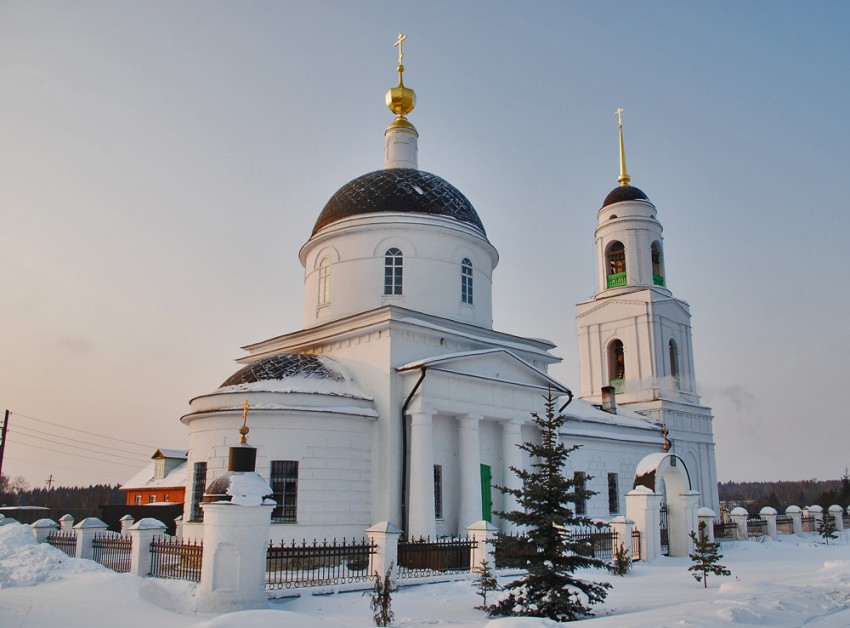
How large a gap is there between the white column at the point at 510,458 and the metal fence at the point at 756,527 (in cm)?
1020

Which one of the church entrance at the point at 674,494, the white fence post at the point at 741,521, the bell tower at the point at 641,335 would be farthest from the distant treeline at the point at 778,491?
the church entrance at the point at 674,494

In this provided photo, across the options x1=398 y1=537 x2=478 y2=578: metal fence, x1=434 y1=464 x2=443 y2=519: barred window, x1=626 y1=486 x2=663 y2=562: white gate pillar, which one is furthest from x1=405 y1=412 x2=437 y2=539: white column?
x1=626 y1=486 x2=663 y2=562: white gate pillar

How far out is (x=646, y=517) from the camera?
17.3 m

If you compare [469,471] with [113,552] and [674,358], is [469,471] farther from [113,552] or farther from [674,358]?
[674,358]

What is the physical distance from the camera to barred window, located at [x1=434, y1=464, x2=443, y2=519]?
58.7ft

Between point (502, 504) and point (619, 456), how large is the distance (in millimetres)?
8446

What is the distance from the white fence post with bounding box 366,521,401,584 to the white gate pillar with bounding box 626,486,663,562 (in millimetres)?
7001

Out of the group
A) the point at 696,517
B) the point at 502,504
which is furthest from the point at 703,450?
the point at 502,504

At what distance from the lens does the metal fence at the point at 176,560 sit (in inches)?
492

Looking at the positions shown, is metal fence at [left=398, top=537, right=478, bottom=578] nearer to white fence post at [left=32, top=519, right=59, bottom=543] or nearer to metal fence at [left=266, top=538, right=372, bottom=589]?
metal fence at [left=266, top=538, right=372, bottom=589]

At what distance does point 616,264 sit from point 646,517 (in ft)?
56.4

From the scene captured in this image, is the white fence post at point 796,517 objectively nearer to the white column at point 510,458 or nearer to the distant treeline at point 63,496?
the white column at point 510,458

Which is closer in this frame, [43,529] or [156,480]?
[43,529]

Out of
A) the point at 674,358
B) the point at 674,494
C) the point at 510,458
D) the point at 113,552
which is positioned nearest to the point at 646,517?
the point at 674,494
